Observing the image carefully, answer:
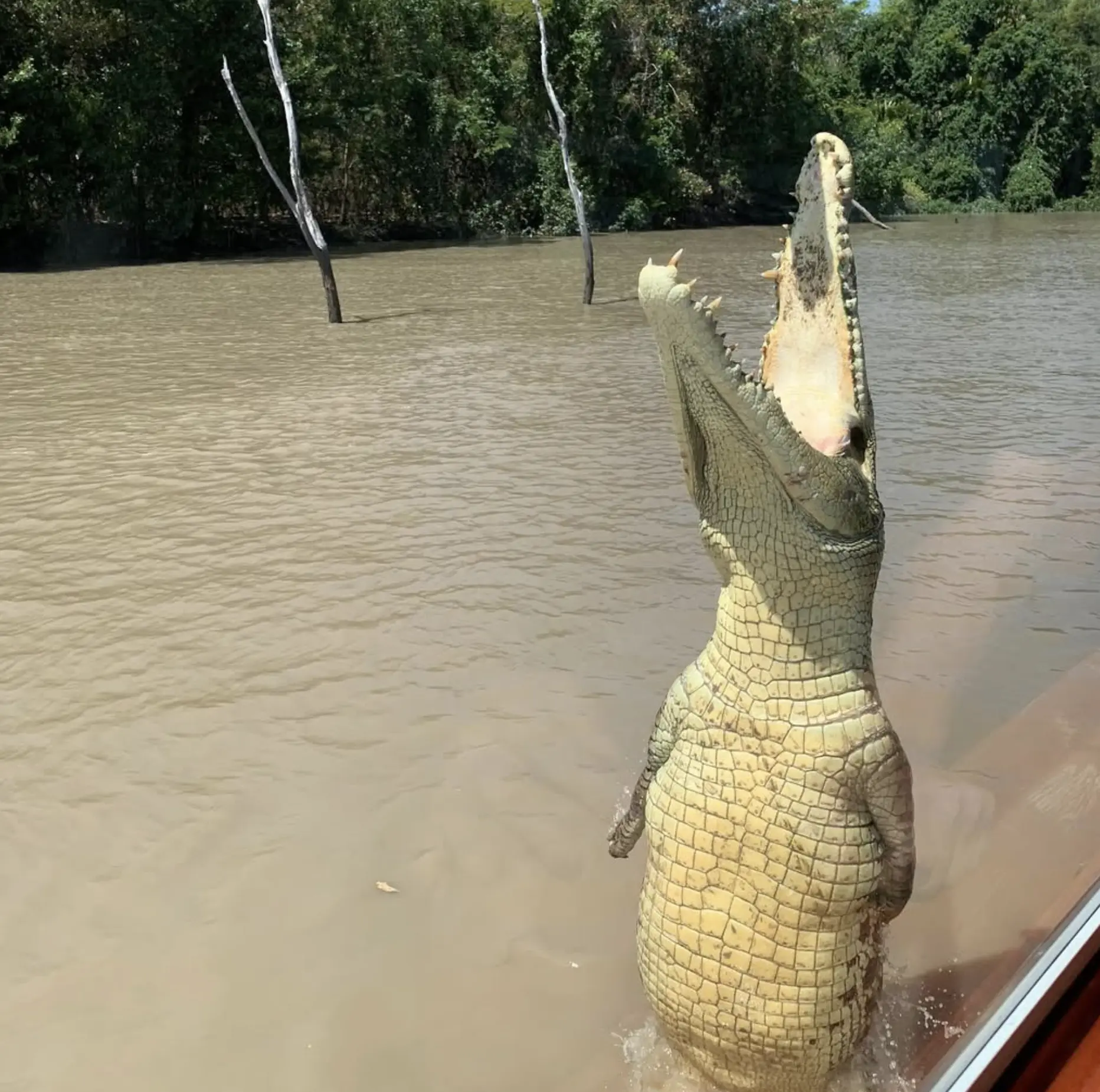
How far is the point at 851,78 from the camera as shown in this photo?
124ft

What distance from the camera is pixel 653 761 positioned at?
6.59 feet

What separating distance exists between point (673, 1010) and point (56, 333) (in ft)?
38.4

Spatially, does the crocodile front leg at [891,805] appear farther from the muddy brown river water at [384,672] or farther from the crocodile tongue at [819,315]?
the muddy brown river water at [384,672]

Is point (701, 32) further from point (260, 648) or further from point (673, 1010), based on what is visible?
point (673, 1010)

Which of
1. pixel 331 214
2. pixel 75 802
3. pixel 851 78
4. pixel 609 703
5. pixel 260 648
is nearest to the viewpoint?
pixel 75 802

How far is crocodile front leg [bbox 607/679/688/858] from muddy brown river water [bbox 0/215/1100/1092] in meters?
0.59

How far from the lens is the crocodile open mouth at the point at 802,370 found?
5.33 feet

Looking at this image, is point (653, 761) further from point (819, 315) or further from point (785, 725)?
point (819, 315)

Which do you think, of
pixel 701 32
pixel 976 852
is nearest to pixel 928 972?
pixel 976 852

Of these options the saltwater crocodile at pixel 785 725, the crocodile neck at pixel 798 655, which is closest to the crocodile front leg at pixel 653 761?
the saltwater crocodile at pixel 785 725

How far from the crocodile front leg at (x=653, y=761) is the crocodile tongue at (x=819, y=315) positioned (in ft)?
1.67

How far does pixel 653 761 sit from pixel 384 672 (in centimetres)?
227

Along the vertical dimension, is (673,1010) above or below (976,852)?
above

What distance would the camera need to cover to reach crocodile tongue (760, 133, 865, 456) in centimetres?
187
